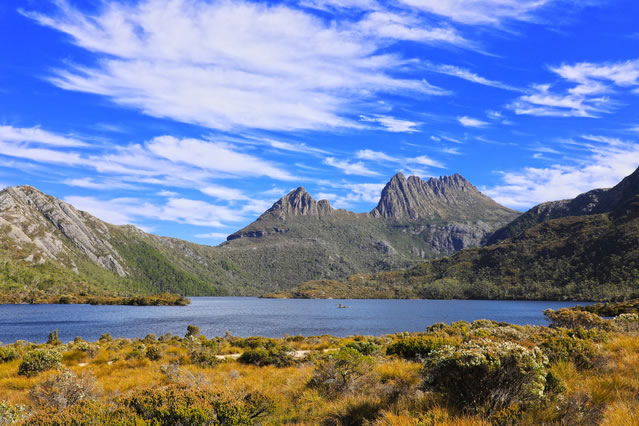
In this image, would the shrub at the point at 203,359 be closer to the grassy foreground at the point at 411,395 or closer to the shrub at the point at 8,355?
the grassy foreground at the point at 411,395

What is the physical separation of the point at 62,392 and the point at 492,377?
11791mm

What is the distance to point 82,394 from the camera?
36.1ft

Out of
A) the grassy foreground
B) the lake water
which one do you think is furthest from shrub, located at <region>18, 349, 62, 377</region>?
the lake water

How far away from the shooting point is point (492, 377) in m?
8.00

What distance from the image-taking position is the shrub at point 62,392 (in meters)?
10.6

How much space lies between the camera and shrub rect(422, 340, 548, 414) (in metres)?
7.74

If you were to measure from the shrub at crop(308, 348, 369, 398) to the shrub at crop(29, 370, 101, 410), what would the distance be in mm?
6922

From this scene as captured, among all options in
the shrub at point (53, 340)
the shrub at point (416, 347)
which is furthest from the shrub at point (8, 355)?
the shrub at point (416, 347)

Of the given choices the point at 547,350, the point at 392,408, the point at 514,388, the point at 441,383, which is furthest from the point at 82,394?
the point at 547,350

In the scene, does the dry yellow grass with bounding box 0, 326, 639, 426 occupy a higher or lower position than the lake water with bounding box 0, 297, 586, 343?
higher

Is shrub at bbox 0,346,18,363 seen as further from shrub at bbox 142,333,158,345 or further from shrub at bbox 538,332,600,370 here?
shrub at bbox 538,332,600,370

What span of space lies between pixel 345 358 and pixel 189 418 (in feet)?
22.3

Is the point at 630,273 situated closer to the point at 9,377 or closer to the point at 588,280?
the point at 588,280

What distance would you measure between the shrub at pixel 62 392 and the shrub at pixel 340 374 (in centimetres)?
692
